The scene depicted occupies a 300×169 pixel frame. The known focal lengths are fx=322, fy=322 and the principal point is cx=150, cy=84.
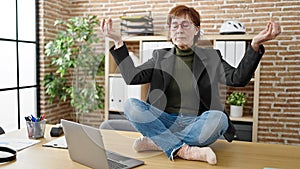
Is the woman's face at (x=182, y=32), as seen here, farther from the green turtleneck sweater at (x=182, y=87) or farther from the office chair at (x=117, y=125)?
the office chair at (x=117, y=125)

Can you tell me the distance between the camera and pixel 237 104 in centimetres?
301

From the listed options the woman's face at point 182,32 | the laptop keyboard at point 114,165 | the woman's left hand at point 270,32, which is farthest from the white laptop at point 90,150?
the woman's left hand at point 270,32

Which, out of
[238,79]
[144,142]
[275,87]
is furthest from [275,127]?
[144,142]

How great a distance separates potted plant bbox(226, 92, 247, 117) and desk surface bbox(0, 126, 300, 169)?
1.39 metres

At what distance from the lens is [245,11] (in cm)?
320

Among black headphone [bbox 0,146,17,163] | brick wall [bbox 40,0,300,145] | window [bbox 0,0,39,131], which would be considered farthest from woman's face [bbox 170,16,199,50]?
window [bbox 0,0,39,131]

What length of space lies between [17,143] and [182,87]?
0.90 m

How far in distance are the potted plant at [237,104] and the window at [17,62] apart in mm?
2054

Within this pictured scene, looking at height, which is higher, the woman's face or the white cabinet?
the woman's face

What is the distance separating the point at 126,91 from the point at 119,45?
8.4 inches

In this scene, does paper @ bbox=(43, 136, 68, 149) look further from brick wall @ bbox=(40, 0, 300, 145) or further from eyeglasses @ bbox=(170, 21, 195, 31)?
brick wall @ bbox=(40, 0, 300, 145)

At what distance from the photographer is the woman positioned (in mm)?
1356

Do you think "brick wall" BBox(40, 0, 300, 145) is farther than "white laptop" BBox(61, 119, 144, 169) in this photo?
Yes

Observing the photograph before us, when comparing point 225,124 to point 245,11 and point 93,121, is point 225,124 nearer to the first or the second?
point 93,121
